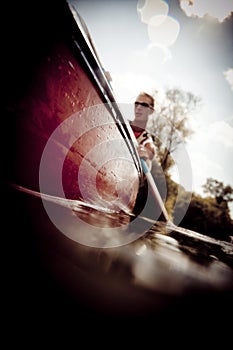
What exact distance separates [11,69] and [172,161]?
19.4 metres

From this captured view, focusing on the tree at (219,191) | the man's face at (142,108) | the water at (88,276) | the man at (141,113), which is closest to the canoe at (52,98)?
the water at (88,276)

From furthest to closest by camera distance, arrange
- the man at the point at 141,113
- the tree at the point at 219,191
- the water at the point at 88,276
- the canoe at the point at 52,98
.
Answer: the tree at the point at 219,191 → the man at the point at 141,113 → the canoe at the point at 52,98 → the water at the point at 88,276

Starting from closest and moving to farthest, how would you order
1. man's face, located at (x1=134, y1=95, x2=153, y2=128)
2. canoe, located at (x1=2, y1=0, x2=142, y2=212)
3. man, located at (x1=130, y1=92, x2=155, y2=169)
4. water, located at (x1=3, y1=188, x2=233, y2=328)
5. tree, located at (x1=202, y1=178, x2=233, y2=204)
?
water, located at (x1=3, y1=188, x2=233, y2=328), canoe, located at (x1=2, y1=0, x2=142, y2=212), man, located at (x1=130, y1=92, x2=155, y2=169), man's face, located at (x1=134, y1=95, x2=153, y2=128), tree, located at (x1=202, y1=178, x2=233, y2=204)

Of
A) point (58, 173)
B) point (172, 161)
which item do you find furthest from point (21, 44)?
point (172, 161)

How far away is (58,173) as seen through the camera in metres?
1.63

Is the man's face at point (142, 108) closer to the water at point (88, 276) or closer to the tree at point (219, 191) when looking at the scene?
the water at point (88, 276)

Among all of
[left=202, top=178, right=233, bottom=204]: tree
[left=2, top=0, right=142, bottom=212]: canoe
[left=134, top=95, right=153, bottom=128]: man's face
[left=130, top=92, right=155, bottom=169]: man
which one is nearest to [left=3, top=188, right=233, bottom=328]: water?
[left=2, top=0, right=142, bottom=212]: canoe

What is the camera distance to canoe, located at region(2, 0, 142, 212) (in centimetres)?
114

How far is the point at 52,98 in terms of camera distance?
4.60ft

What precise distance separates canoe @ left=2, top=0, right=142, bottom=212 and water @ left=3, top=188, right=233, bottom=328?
378mm

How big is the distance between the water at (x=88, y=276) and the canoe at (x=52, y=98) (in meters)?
0.38

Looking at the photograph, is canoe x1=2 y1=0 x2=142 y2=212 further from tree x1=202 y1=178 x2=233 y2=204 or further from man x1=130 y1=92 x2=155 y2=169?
tree x1=202 y1=178 x2=233 y2=204

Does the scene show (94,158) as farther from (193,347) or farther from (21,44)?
(193,347)

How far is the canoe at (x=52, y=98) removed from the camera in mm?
1137
